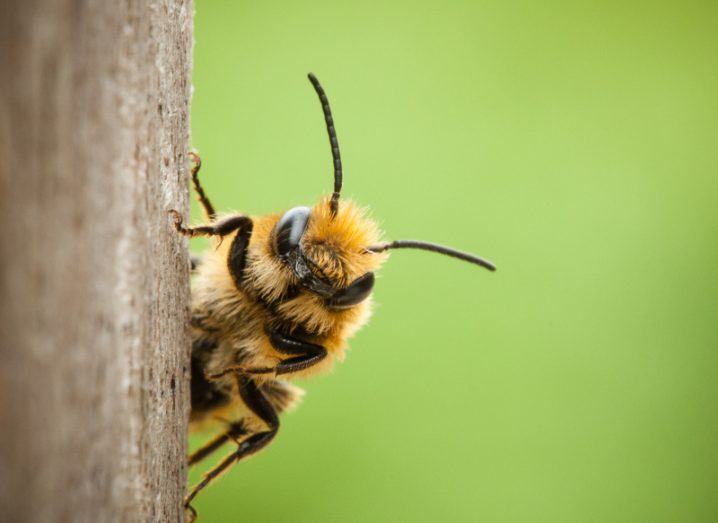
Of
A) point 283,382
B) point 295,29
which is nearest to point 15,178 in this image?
point 283,382

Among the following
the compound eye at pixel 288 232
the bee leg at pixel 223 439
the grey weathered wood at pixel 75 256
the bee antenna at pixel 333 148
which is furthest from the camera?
the bee leg at pixel 223 439

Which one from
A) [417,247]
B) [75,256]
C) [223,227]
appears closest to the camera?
[75,256]

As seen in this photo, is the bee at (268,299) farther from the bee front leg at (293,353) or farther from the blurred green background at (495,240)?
the blurred green background at (495,240)

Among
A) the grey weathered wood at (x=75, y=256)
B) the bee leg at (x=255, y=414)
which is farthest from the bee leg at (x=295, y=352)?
the grey weathered wood at (x=75, y=256)

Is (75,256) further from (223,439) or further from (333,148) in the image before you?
(223,439)

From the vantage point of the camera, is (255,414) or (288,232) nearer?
(288,232)

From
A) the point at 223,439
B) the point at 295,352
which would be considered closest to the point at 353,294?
the point at 295,352
